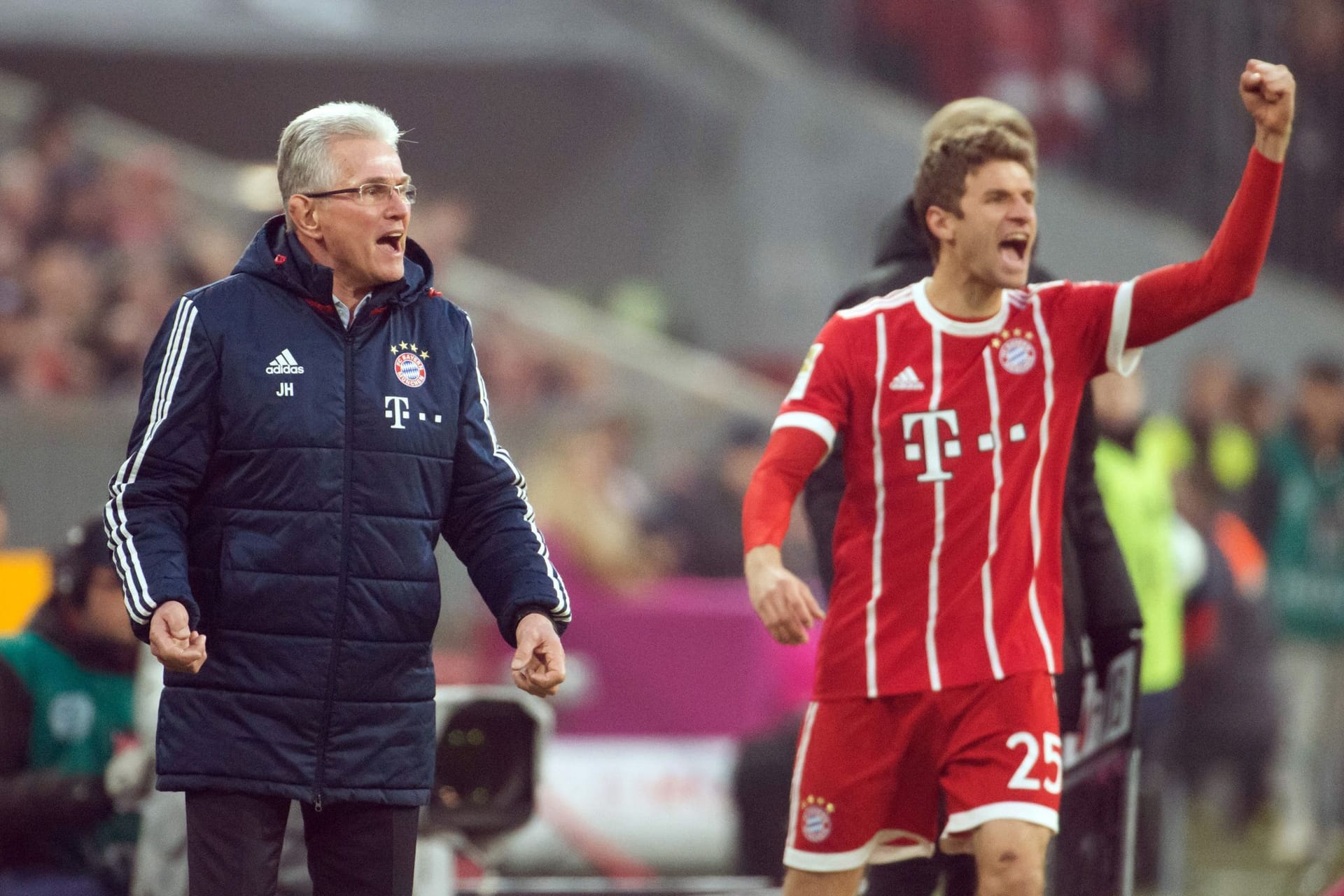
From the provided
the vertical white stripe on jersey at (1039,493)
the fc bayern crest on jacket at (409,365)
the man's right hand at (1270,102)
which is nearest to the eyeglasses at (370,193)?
the fc bayern crest on jacket at (409,365)

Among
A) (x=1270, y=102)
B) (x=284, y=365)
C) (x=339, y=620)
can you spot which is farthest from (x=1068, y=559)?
(x=284, y=365)

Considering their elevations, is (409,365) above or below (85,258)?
below

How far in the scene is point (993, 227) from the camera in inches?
178

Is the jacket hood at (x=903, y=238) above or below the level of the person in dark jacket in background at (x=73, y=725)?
above

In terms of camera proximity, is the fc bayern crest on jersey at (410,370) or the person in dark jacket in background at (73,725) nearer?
the fc bayern crest on jersey at (410,370)

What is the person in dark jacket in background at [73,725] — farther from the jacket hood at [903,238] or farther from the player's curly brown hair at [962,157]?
the player's curly brown hair at [962,157]

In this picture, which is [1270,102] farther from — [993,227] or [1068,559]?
[1068,559]

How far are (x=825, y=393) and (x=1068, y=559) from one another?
859 mm

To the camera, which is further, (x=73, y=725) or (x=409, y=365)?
(x=73, y=725)

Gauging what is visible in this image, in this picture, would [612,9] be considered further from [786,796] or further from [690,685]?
[786,796]

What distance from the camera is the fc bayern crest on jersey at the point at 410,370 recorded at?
3936mm

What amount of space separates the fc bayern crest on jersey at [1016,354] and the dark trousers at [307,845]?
63.7 inches

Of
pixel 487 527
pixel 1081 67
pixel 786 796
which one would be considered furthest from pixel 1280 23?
pixel 487 527

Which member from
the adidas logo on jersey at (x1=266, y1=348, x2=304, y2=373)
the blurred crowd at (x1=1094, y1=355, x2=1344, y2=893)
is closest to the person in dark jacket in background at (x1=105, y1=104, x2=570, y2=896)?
the adidas logo on jersey at (x1=266, y1=348, x2=304, y2=373)
